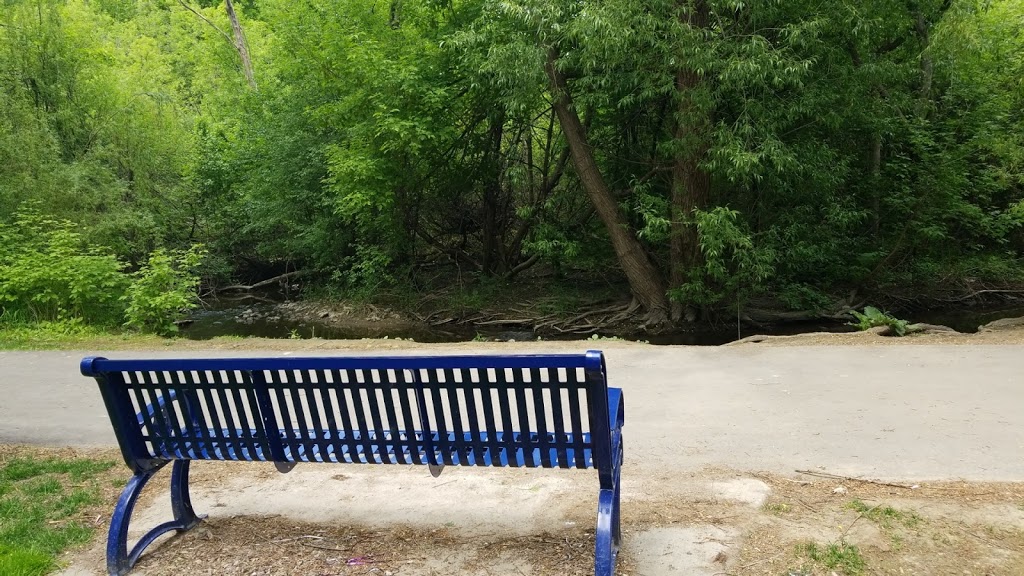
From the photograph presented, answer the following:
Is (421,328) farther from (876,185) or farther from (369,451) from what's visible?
(369,451)

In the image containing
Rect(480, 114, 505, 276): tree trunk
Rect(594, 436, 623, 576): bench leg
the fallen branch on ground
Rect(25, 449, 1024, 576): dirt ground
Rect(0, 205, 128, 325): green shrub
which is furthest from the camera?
Rect(480, 114, 505, 276): tree trunk

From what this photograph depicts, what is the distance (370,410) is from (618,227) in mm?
12390

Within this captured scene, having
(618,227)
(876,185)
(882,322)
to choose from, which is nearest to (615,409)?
(882,322)

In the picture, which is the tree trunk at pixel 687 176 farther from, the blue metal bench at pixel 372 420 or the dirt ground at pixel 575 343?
the blue metal bench at pixel 372 420

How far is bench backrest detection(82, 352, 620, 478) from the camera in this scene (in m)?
3.24

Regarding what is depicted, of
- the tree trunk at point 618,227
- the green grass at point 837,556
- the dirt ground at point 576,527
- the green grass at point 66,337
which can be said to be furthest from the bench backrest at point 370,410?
the tree trunk at point 618,227

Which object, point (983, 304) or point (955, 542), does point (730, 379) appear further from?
point (983, 304)

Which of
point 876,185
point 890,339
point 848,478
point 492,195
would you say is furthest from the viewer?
point 492,195

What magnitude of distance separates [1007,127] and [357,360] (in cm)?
1584

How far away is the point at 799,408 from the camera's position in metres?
6.24

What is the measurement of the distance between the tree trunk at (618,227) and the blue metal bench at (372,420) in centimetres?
1183

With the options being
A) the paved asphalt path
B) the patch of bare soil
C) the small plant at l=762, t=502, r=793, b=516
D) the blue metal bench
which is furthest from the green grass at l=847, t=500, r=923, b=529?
the patch of bare soil

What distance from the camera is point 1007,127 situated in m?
14.4

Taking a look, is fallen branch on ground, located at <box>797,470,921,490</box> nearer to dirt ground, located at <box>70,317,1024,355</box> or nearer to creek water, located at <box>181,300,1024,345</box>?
dirt ground, located at <box>70,317,1024,355</box>
